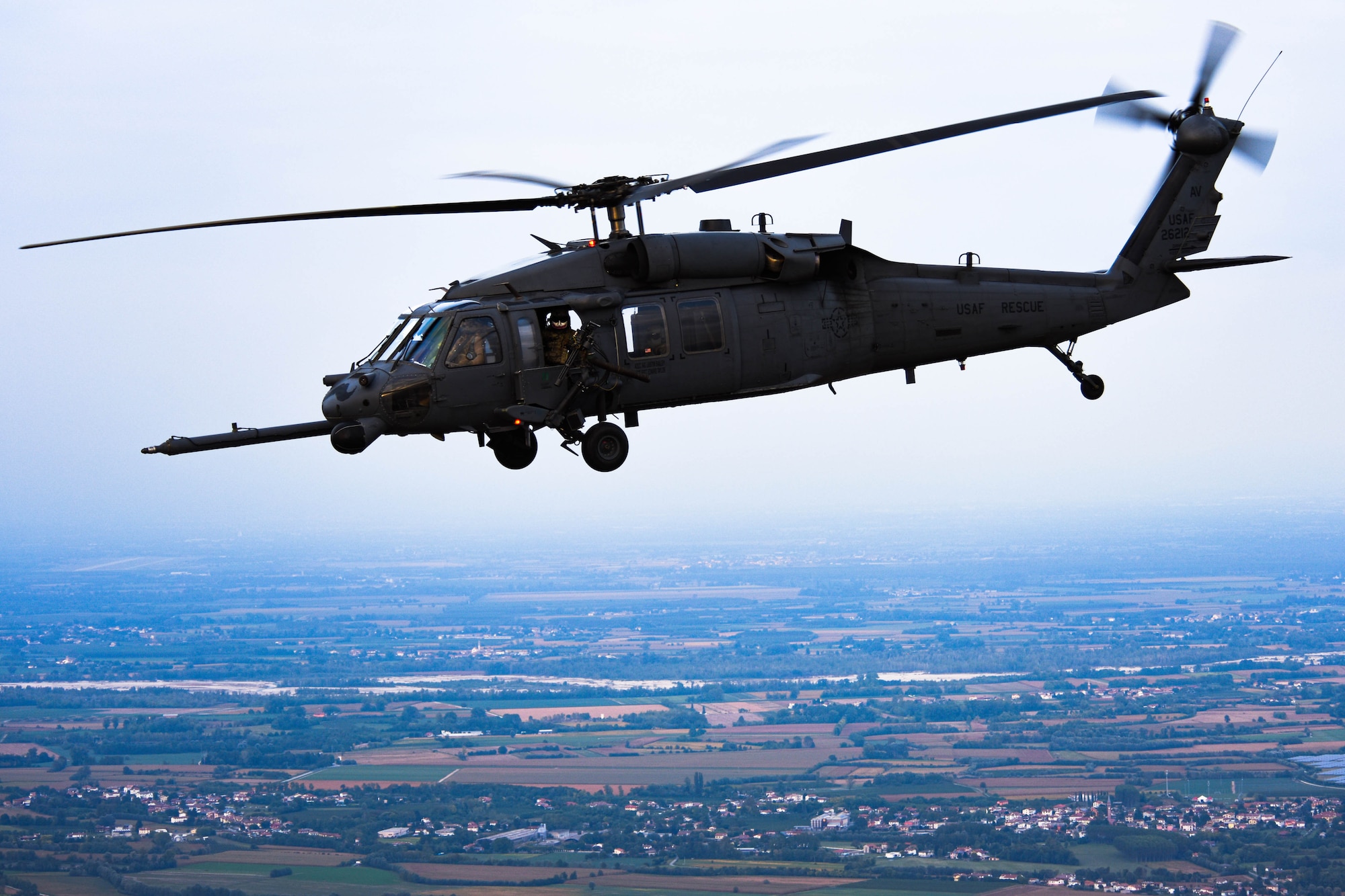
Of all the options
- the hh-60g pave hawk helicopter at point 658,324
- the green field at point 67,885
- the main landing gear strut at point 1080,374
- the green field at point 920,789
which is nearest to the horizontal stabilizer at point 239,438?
the hh-60g pave hawk helicopter at point 658,324

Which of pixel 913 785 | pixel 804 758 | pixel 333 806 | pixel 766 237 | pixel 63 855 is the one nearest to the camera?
pixel 766 237

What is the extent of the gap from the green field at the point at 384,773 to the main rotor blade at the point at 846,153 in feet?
464

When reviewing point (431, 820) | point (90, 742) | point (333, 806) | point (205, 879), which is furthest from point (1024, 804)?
point (90, 742)

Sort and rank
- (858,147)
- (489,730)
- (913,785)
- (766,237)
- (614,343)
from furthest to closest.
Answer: (489,730) → (913,785) → (766,237) → (614,343) → (858,147)

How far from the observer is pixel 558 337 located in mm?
20609

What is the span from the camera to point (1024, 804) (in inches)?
5571

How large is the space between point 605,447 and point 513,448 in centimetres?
144

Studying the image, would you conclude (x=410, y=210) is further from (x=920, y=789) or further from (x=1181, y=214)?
(x=920, y=789)

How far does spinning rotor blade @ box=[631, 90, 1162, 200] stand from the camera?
1905 centimetres

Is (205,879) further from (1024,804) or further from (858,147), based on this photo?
(858,147)

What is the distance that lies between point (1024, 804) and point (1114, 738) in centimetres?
4009

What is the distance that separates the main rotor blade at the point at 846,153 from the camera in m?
19.0

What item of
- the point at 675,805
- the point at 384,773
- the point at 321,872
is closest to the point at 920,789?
the point at 675,805

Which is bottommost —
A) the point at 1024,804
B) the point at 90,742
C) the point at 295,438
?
the point at 1024,804
